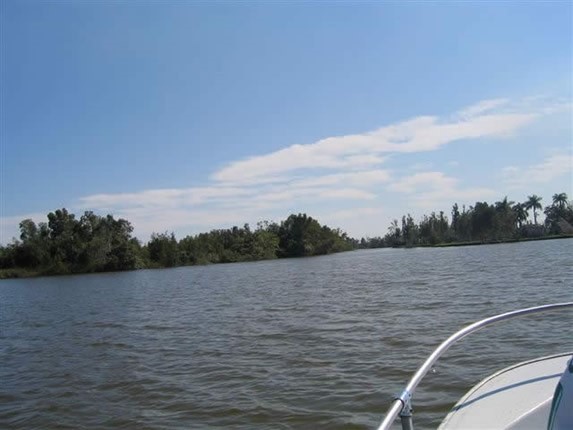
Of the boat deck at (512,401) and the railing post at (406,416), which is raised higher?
the railing post at (406,416)

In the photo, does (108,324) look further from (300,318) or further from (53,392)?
(53,392)

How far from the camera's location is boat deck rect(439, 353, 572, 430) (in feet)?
11.2

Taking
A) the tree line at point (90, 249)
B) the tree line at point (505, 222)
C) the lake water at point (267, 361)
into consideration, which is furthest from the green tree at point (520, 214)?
the lake water at point (267, 361)

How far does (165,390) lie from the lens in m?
9.05

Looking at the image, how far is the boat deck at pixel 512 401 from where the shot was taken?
3412 mm

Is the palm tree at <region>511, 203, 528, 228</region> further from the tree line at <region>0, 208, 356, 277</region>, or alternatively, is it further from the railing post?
the railing post

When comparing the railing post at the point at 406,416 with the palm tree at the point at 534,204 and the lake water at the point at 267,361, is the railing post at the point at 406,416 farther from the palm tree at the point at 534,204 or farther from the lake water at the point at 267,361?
the palm tree at the point at 534,204

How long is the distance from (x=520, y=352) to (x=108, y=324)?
15223 mm

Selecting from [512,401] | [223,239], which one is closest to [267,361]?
[512,401]

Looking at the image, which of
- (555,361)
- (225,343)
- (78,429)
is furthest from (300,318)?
(555,361)

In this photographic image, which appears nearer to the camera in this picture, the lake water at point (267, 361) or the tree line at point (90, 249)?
the lake water at point (267, 361)

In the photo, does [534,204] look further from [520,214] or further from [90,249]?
[90,249]

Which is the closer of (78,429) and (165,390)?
(78,429)

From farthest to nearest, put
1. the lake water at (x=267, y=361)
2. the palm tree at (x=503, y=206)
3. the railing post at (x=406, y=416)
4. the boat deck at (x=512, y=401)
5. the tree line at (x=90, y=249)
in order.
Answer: the palm tree at (x=503, y=206) < the tree line at (x=90, y=249) < the lake water at (x=267, y=361) < the boat deck at (x=512, y=401) < the railing post at (x=406, y=416)
